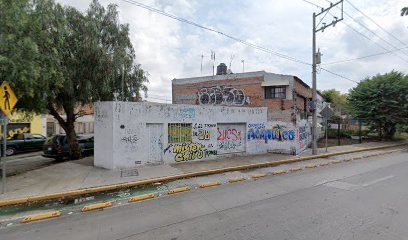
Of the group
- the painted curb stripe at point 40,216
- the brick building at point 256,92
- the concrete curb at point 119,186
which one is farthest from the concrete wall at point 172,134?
the brick building at point 256,92

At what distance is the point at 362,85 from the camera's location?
25.5 metres

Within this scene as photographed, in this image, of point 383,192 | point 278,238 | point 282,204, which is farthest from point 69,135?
point 383,192

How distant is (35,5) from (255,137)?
1233cm

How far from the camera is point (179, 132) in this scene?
496 inches

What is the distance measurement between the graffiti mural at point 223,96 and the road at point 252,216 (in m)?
17.4

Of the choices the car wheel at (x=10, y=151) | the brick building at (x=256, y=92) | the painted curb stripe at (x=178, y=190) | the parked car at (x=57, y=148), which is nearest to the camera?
the painted curb stripe at (x=178, y=190)

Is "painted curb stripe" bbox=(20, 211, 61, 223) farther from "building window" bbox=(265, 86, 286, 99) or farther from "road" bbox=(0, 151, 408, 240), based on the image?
"building window" bbox=(265, 86, 286, 99)

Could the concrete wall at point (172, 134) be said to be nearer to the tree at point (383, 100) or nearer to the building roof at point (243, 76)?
the building roof at point (243, 76)

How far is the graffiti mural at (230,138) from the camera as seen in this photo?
14.3 m

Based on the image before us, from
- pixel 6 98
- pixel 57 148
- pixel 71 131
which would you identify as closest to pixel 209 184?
pixel 6 98

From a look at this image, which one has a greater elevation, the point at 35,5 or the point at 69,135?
the point at 35,5

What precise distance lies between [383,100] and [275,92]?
9.49 metres

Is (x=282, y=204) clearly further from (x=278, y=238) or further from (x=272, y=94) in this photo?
(x=272, y=94)

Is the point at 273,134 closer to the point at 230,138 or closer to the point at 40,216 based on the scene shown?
the point at 230,138
